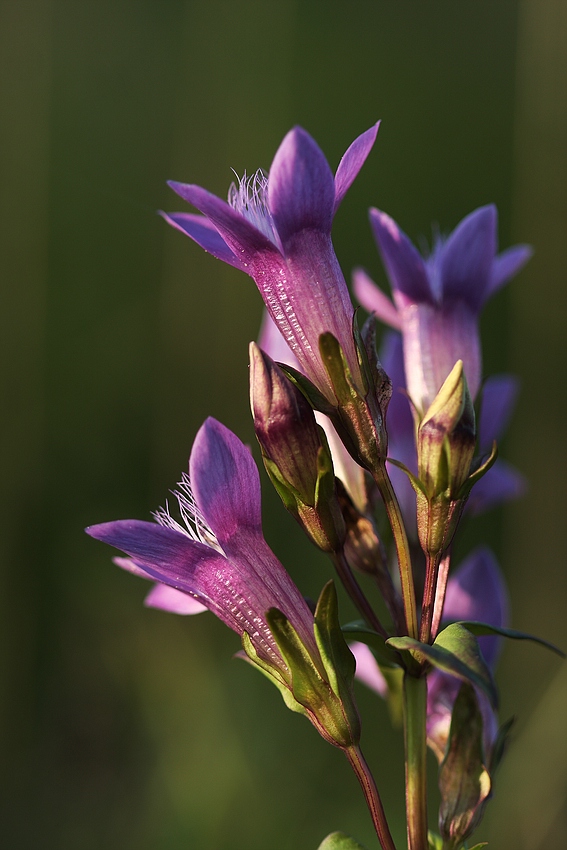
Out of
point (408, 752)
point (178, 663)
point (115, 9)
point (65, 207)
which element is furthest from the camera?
point (115, 9)

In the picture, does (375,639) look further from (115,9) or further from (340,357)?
(115,9)

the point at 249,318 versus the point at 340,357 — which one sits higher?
the point at 249,318

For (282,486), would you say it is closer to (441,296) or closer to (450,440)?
(450,440)

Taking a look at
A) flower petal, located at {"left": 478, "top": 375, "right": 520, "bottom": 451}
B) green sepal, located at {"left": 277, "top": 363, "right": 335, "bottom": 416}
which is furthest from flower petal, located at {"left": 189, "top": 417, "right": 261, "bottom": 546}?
flower petal, located at {"left": 478, "top": 375, "right": 520, "bottom": 451}

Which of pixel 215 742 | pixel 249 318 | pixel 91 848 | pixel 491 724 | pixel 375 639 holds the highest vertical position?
pixel 249 318

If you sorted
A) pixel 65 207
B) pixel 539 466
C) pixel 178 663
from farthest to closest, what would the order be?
pixel 65 207
pixel 539 466
pixel 178 663

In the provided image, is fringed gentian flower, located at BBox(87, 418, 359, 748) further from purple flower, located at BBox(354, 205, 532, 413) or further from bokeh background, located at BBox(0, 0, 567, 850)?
bokeh background, located at BBox(0, 0, 567, 850)

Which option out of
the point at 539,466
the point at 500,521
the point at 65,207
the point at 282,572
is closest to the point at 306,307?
the point at 282,572
